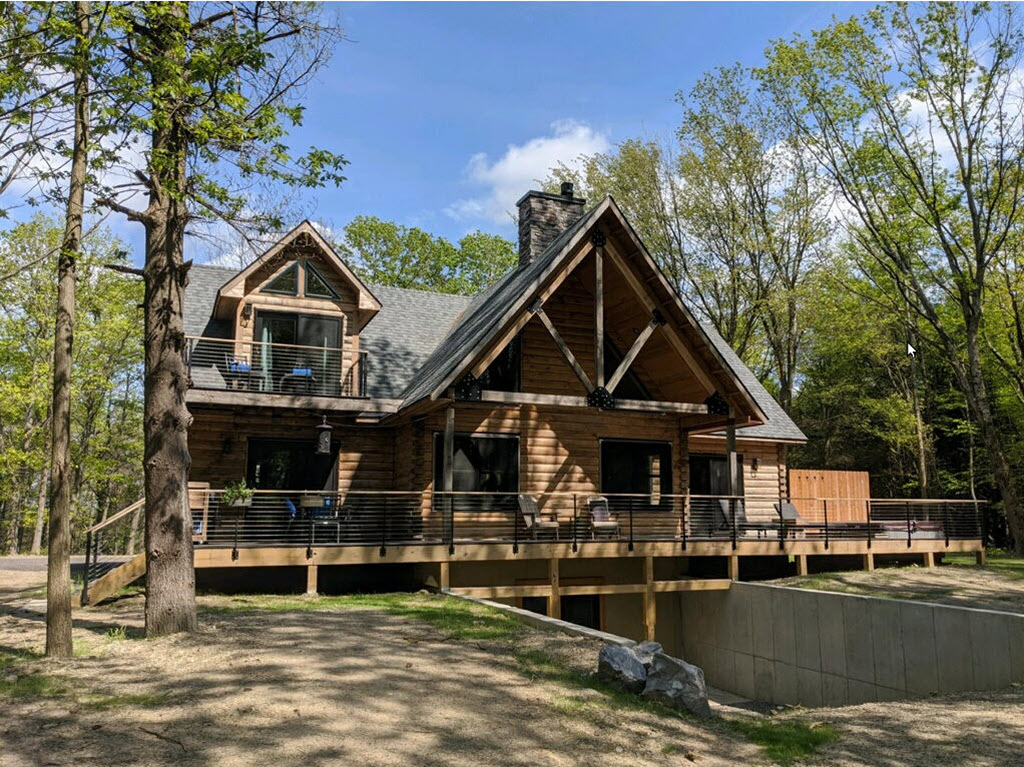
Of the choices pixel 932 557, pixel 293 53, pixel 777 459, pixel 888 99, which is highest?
pixel 888 99

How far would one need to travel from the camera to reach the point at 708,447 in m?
21.1

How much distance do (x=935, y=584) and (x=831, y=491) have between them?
7506mm

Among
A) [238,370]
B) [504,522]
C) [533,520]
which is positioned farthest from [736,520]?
[238,370]

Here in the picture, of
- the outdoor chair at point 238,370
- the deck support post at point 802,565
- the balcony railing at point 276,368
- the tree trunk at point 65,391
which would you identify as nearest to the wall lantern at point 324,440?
the balcony railing at point 276,368

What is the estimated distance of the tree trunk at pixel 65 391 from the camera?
704 centimetres

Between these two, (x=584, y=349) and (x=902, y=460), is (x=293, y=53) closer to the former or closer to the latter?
(x=584, y=349)

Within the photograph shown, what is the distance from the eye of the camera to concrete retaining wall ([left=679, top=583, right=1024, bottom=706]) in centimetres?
1016

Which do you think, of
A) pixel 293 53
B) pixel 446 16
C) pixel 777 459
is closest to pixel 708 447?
pixel 777 459

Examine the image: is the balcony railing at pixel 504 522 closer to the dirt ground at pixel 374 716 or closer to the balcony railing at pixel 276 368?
the balcony railing at pixel 276 368

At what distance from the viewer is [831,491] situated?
23.3 metres

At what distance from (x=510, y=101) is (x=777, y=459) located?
41.4ft

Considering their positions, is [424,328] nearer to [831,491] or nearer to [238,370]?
[238,370]

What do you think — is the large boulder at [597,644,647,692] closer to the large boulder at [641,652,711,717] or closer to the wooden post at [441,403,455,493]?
the large boulder at [641,652,711,717]

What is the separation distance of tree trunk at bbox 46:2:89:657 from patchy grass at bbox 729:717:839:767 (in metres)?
6.39
